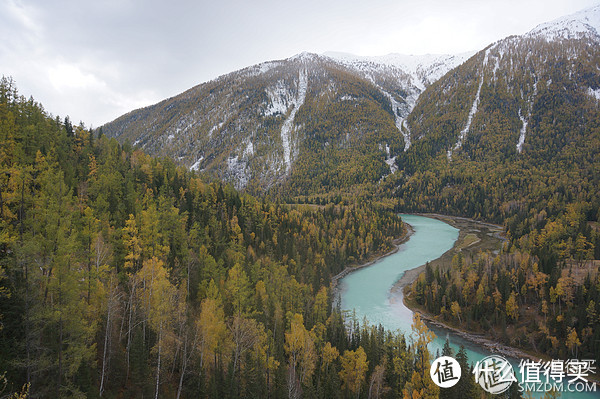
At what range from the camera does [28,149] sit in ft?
157

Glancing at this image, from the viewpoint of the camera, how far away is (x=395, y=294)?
87.0 m

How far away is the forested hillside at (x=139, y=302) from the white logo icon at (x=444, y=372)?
0.95 m

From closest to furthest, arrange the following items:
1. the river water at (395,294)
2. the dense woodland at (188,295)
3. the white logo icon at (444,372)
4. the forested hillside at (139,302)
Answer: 1. the forested hillside at (139,302)
2. the dense woodland at (188,295)
3. the white logo icon at (444,372)
4. the river water at (395,294)

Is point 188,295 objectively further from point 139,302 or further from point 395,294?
point 395,294

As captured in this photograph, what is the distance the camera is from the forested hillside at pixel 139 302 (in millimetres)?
20141

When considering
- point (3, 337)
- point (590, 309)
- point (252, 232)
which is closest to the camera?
point (3, 337)

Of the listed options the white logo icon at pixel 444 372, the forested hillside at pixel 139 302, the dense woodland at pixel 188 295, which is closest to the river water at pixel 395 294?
the dense woodland at pixel 188 295

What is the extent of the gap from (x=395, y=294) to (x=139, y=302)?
7172 cm

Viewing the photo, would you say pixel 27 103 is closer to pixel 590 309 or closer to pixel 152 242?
pixel 152 242

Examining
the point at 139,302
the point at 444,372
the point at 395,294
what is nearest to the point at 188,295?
the point at 139,302

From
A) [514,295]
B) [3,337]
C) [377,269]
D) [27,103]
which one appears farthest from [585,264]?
[27,103]

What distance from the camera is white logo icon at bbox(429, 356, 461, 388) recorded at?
3167cm

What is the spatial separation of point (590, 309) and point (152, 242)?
72875 mm

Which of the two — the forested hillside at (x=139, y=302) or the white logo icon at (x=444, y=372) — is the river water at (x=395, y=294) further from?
the forested hillside at (x=139, y=302)
